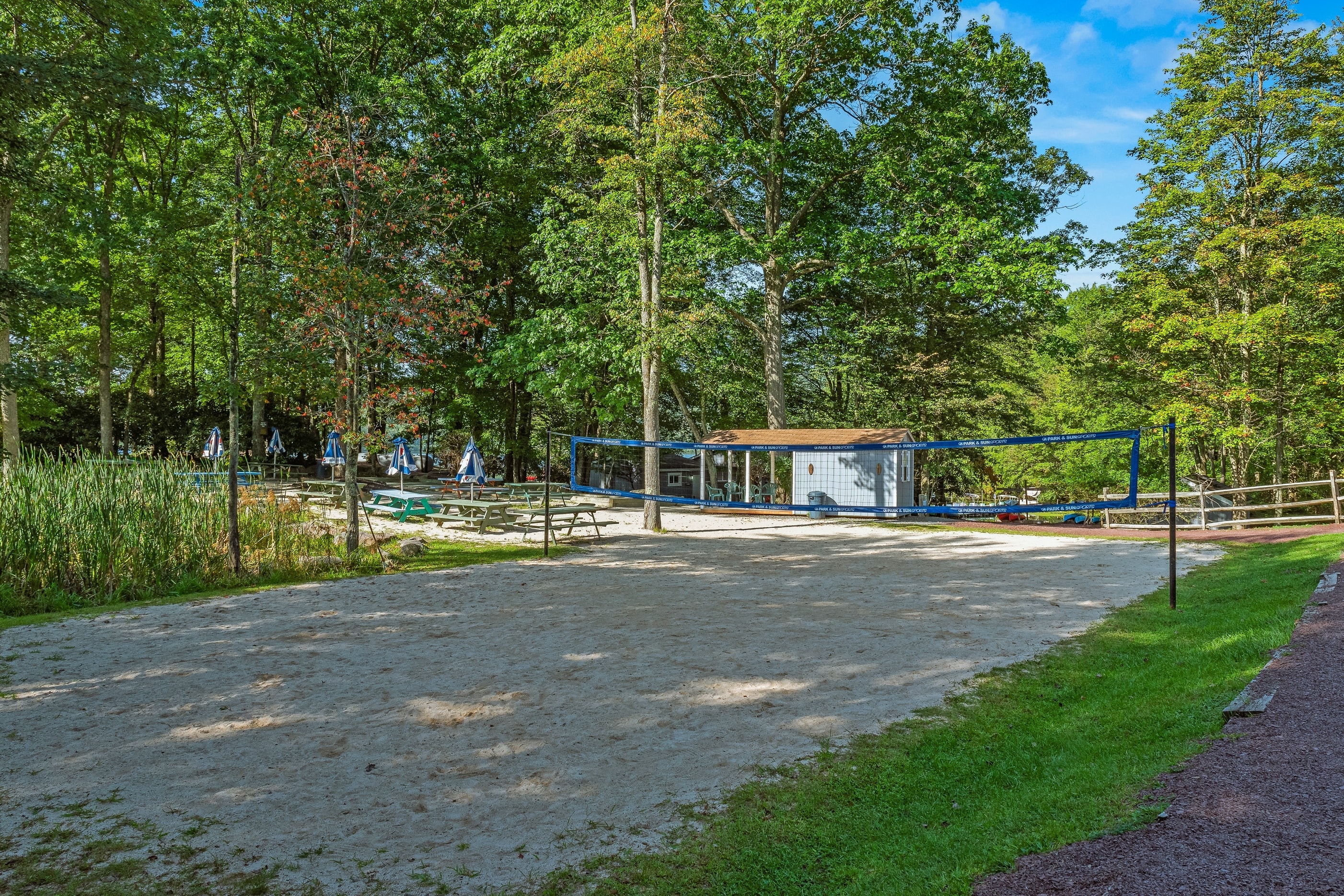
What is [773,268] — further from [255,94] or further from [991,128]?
[255,94]

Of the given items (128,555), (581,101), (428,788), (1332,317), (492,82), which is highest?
(492,82)

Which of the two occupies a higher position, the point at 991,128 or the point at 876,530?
the point at 991,128

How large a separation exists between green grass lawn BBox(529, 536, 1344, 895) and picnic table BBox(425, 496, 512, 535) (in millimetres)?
10589

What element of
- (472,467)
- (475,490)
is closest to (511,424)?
(475,490)

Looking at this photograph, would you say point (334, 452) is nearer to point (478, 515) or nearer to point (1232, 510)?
point (478, 515)

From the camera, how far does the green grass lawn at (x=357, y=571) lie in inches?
327

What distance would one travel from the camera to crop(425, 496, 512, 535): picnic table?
1455 cm

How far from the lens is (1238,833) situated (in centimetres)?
279

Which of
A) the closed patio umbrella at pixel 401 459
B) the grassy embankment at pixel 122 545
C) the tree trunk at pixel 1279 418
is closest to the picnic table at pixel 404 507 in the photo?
the closed patio umbrella at pixel 401 459

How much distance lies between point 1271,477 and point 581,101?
27.9 m

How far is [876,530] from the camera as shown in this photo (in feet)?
58.7

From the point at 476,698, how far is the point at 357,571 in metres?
6.33

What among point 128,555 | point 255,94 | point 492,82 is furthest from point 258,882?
point 492,82

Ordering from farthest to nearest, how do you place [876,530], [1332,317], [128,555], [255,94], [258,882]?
[1332,317] < [255,94] < [876,530] < [128,555] < [258,882]
